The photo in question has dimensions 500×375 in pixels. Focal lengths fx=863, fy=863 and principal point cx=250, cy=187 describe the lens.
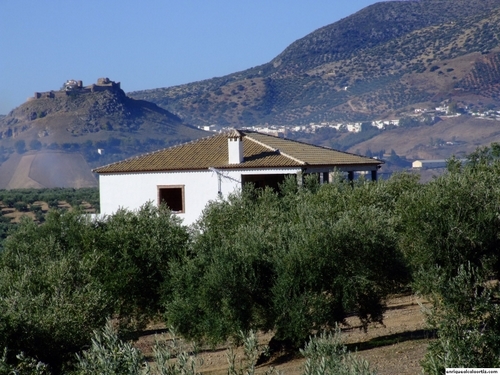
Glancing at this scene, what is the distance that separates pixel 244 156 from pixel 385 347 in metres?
16.2

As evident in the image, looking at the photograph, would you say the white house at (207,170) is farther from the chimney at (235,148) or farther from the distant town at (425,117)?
the distant town at (425,117)

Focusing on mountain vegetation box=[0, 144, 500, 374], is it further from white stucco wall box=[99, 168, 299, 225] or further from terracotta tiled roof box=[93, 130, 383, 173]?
terracotta tiled roof box=[93, 130, 383, 173]

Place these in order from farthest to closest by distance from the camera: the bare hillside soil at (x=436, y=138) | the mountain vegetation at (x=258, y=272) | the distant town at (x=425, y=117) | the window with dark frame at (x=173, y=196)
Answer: the distant town at (x=425, y=117)
the bare hillside soil at (x=436, y=138)
the window with dark frame at (x=173, y=196)
the mountain vegetation at (x=258, y=272)

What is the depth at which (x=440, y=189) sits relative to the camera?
21438 mm

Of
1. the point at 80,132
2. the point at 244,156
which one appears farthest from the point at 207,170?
the point at 80,132

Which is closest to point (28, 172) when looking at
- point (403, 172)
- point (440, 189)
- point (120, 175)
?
point (120, 175)

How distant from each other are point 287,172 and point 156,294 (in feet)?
40.5

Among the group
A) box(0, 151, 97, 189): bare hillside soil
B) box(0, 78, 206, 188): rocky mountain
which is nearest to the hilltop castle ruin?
box(0, 78, 206, 188): rocky mountain

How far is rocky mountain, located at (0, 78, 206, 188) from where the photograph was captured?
158 m

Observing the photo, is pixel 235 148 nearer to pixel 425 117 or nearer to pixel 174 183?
pixel 174 183

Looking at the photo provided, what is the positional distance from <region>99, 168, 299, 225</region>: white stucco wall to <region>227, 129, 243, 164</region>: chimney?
72cm

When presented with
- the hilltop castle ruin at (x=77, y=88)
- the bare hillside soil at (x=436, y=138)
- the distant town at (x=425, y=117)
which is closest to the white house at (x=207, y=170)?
the bare hillside soil at (x=436, y=138)

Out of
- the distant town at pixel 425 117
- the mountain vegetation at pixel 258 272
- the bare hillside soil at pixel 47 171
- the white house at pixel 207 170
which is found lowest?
the bare hillside soil at pixel 47 171

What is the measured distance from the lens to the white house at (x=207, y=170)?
34.6 meters
